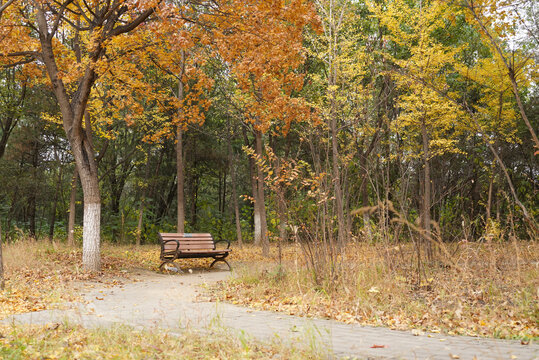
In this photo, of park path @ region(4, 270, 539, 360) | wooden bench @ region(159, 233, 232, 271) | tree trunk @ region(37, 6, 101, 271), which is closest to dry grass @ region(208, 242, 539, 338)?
park path @ region(4, 270, 539, 360)

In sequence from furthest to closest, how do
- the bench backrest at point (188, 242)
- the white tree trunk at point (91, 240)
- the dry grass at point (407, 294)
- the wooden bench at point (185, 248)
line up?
the bench backrest at point (188, 242)
the wooden bench at point (185, 248)
the white tree trunk at point (91, 240)
the dry grass at point (407, 294)

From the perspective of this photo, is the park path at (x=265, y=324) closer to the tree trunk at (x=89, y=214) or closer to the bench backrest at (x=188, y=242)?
the tree trunk at (x=89, y=214)

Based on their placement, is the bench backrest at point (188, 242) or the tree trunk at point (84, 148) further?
the bench backrest at point (188, 242)

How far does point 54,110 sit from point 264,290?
12.4 m

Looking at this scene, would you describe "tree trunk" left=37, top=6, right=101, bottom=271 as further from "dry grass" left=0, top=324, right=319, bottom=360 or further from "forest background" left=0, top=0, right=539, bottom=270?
"dry grass" left=0, top=324, right=319, bottom=360

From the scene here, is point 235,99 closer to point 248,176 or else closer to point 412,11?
point 412,11

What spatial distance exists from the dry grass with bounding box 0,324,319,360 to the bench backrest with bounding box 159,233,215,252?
255 inches

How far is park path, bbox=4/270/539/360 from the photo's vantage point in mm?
3404

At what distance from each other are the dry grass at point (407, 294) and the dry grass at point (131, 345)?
1.55 metres

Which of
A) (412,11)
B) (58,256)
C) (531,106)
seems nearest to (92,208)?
(58,256)

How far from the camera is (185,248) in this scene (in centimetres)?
1098

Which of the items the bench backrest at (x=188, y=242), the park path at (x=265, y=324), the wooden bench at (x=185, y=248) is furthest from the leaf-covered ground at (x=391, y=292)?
the bench backrest at (x=188, y=242)

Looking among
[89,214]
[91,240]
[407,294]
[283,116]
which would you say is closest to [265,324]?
[407,294]

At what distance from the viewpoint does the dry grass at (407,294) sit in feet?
15.0
